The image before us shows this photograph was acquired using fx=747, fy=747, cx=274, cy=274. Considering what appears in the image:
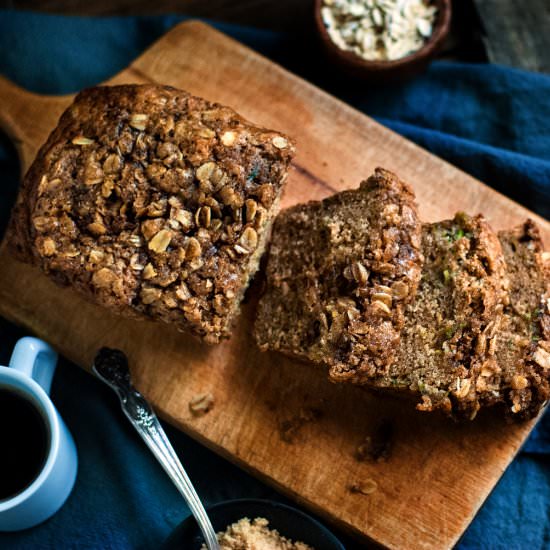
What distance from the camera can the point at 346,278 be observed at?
338cm

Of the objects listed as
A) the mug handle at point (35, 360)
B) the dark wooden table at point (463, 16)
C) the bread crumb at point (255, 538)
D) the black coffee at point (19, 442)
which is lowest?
Answer: the bread crumb at point (255, 538)

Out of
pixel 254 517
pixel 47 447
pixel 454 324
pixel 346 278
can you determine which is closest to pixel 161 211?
pixel 346 278

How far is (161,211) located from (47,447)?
1243mm

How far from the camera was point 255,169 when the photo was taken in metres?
3.41

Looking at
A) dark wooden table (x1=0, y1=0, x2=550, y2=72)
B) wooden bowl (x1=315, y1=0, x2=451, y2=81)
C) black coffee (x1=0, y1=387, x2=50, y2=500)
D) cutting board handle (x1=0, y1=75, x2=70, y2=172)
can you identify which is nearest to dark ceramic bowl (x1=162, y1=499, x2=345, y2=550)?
black coffee (x1=0, y1=387, x2=50, y2=500)

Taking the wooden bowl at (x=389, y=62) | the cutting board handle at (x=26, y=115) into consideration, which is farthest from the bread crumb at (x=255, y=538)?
the wooden bowl at (x=389, y=62)

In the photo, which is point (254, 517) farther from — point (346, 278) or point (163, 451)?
point (346, 278)

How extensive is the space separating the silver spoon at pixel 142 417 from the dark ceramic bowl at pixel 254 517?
0.11m

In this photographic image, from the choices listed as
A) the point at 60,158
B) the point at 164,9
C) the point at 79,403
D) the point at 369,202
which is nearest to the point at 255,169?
the point at 369,202

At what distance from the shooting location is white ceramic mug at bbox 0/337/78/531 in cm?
343

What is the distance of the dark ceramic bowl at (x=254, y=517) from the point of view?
11.8 ft

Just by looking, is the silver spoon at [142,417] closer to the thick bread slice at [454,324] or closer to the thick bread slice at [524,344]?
the thick bread slice at [454,324]

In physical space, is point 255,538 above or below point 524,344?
below

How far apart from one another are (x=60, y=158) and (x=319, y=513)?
2175mm
